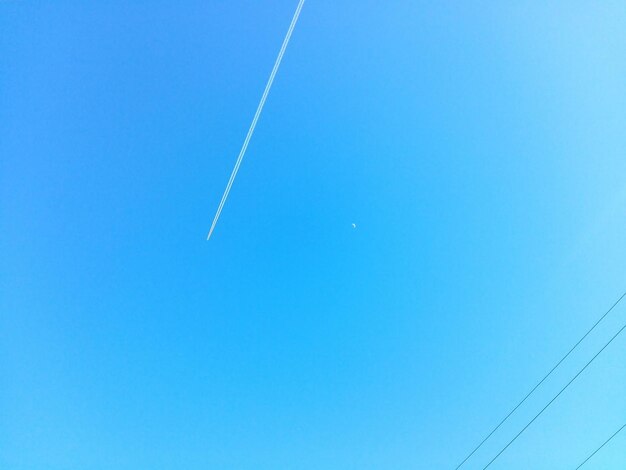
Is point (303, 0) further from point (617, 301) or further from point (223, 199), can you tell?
point (617, 301)

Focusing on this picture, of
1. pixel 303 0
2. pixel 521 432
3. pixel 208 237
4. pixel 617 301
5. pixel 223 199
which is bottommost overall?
pixel 521 432

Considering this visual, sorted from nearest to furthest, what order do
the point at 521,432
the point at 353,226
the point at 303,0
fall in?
the point at 303,0, the point at 353,226, the point at 521,432

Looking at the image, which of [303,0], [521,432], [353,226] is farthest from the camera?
[521,432]

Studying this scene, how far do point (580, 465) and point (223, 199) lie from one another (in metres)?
5.51

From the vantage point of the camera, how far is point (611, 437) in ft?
13.0

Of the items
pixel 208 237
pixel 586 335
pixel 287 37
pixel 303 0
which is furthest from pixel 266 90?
pixel 586 335

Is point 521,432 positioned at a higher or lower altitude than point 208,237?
lower

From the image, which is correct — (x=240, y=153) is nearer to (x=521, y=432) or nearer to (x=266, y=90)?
(x=266, y=90)

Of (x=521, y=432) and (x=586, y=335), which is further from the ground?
(x=586, y=335)

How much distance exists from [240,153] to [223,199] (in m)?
0.58

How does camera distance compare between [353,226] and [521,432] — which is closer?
[353,226]

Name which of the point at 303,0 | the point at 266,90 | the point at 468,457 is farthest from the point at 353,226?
the point at 468,457

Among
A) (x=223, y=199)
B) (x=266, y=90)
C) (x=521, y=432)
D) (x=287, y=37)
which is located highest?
(x=287, y=37)

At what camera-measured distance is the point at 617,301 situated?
387 cm
